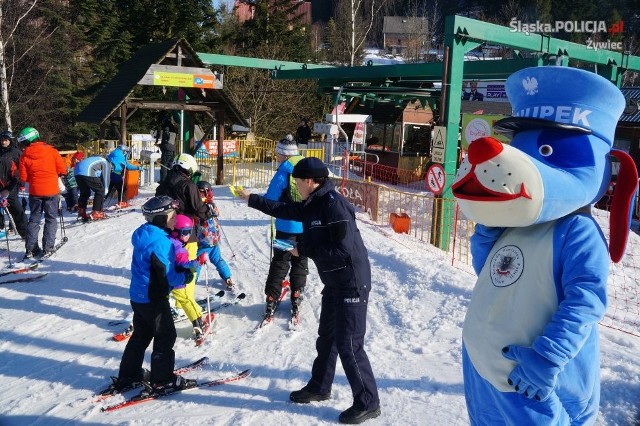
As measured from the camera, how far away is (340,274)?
162 inches

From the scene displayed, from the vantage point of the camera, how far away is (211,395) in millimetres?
4812

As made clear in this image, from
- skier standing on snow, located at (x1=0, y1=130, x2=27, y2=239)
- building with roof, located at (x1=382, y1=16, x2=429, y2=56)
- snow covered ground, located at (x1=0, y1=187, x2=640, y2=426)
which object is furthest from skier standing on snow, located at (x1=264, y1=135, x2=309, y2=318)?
building with roof, located at (x1=382, y1=16, x2=429, y2=56)

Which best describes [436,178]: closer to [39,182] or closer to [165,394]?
[39,182]

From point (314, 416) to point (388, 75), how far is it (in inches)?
484

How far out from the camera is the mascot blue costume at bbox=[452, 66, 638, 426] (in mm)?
2324

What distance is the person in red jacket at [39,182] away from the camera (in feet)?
29.6

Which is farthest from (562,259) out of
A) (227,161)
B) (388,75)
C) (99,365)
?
(227,161)

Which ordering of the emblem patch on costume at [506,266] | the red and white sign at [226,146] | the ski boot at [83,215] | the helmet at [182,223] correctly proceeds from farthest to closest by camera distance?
the red and white sign at [226,146], the ski boot at [83,215], the helmet at [182,223], the emblem patch on costume at [506,266]

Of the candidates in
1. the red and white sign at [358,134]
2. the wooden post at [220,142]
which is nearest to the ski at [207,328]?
the wooden post at [220,142]

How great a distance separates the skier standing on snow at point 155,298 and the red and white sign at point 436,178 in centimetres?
622

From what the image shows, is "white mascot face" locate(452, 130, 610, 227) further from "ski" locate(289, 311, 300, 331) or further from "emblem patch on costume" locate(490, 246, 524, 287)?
"ski" locate(289, 311, 300, 331)

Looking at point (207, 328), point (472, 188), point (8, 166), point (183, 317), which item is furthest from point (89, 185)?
point (472, 188)

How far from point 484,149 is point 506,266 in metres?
0.53

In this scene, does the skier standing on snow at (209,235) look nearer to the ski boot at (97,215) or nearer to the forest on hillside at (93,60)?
the ski boot at (97,215)
